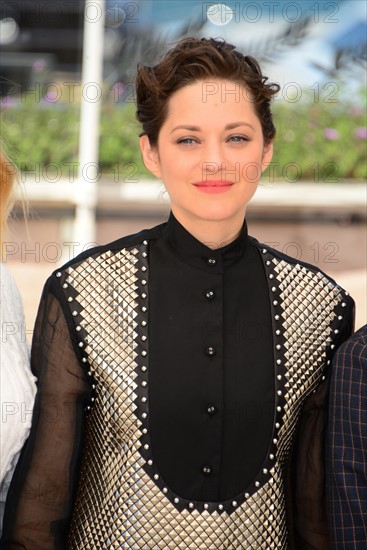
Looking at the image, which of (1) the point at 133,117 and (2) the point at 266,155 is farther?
(1) the point at 133,117

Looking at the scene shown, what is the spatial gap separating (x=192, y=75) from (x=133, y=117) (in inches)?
73.2

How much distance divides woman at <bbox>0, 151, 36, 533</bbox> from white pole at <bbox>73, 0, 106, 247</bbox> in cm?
180

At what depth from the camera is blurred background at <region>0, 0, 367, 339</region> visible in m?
3.21

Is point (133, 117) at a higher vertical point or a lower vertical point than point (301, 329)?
higher

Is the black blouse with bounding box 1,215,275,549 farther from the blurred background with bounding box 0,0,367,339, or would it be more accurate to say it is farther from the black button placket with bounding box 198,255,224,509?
the blurred background with bounding box 0,0,367,339

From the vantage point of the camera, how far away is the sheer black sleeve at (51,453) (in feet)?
4.92

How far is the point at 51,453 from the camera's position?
4.96 feet

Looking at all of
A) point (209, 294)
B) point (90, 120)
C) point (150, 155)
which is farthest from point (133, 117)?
point (209, 294)

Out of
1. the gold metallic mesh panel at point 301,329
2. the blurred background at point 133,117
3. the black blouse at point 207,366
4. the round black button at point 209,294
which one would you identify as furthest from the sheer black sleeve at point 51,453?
the blurred background at point 133,117

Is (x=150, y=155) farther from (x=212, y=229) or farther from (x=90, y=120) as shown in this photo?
(x=90, y=120)

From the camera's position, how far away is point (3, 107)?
3.40 m

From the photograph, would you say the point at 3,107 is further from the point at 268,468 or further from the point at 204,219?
the point at 268,468

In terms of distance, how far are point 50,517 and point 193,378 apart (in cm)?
35

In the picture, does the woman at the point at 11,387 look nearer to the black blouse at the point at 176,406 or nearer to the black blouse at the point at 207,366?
the black blouse at the point at 176,406
